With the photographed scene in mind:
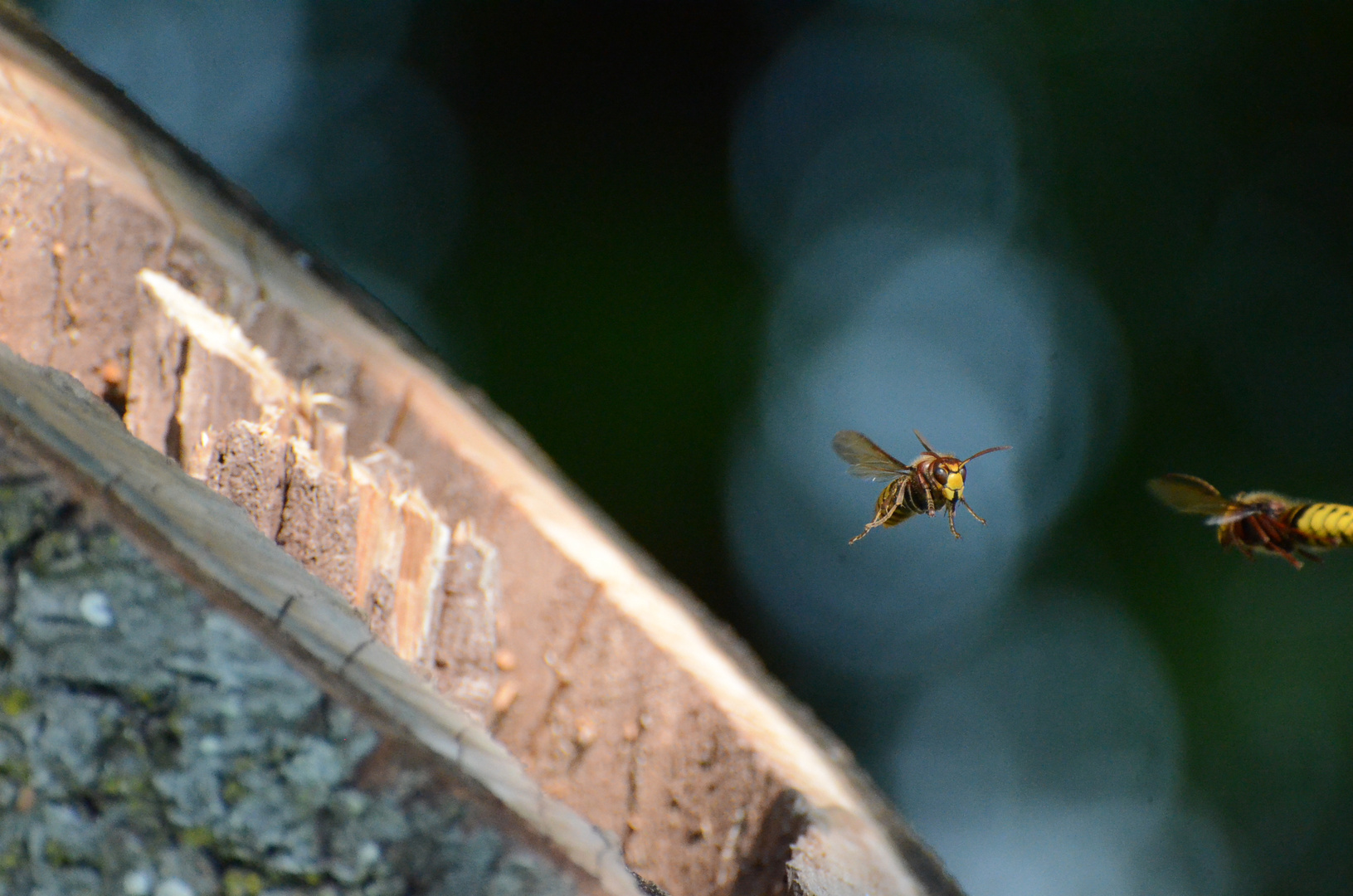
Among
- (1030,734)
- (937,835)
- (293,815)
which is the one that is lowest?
(293,815)

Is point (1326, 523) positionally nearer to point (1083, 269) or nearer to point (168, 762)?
point (168, 762)

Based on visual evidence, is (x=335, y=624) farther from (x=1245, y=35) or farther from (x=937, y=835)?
(x=937, y=835)

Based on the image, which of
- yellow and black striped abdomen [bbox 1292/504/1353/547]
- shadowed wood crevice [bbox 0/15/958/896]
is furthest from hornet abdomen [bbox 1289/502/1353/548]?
shadowed wood crevice [bbox 0/15/958/896]

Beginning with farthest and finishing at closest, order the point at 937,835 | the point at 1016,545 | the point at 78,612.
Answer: the point at 937,835 → the point at 1016,545 → the point at 78,612

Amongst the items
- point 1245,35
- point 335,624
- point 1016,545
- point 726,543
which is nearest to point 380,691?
point 335,624

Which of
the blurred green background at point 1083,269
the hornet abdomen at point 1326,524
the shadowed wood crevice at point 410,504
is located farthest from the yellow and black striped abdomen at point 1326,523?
the blurred green background at point 1083,269
